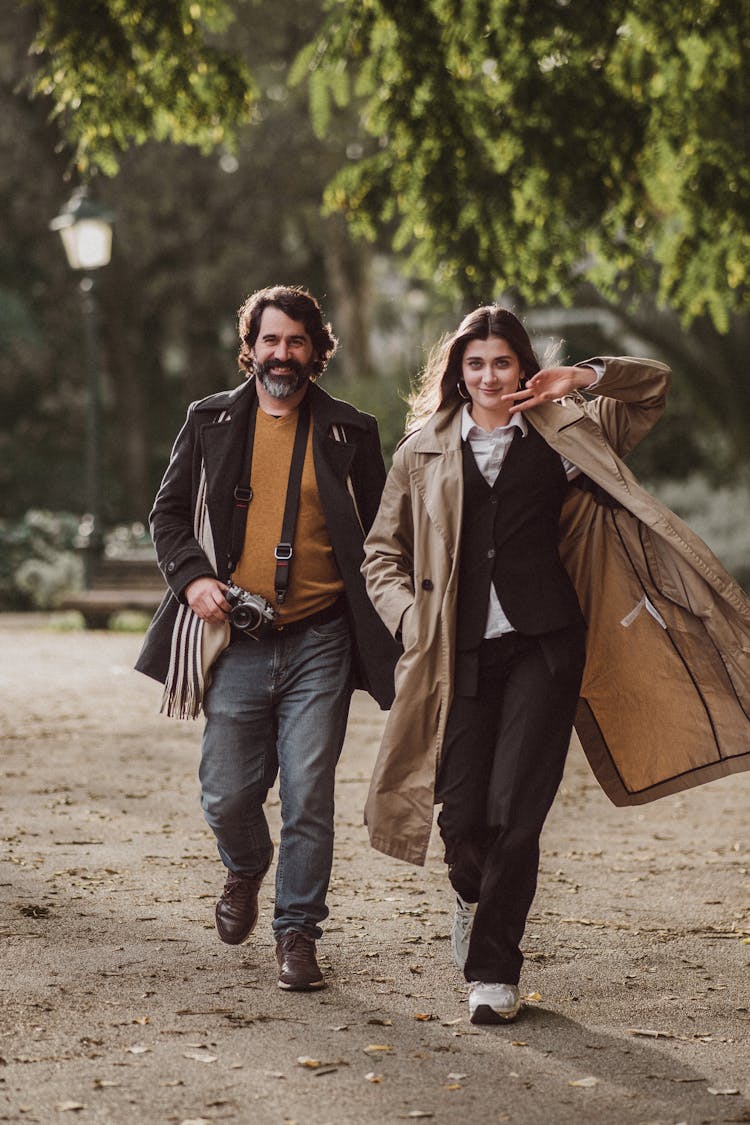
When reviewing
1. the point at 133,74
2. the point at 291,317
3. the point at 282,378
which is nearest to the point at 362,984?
the point at 282,378

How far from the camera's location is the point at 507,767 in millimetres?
4652

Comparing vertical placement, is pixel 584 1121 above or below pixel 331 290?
below

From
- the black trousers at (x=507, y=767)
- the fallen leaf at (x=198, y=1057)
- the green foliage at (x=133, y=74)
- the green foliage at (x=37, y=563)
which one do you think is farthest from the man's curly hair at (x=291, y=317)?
the green foliage at (x=37, y=563)

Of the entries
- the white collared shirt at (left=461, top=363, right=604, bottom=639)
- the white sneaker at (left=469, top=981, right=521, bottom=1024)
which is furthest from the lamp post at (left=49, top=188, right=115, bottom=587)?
the white sneaker at (left=469, top=981, right=521, bottom=1024)

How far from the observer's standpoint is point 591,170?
10195 mm

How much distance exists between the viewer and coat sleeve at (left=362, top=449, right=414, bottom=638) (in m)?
4.72

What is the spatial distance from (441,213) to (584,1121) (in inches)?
291

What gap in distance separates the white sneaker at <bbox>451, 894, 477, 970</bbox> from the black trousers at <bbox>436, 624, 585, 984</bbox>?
25 cm

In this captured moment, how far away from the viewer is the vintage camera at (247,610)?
482 cm

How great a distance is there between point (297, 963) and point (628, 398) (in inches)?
76.3

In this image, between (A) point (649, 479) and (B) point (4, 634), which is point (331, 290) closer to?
(A) point (649, 479)

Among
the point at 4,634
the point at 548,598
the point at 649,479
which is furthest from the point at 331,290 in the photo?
the point at 548,598

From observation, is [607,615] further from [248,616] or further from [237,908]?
[237,908]

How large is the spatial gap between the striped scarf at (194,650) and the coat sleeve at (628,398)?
2.62 feet
